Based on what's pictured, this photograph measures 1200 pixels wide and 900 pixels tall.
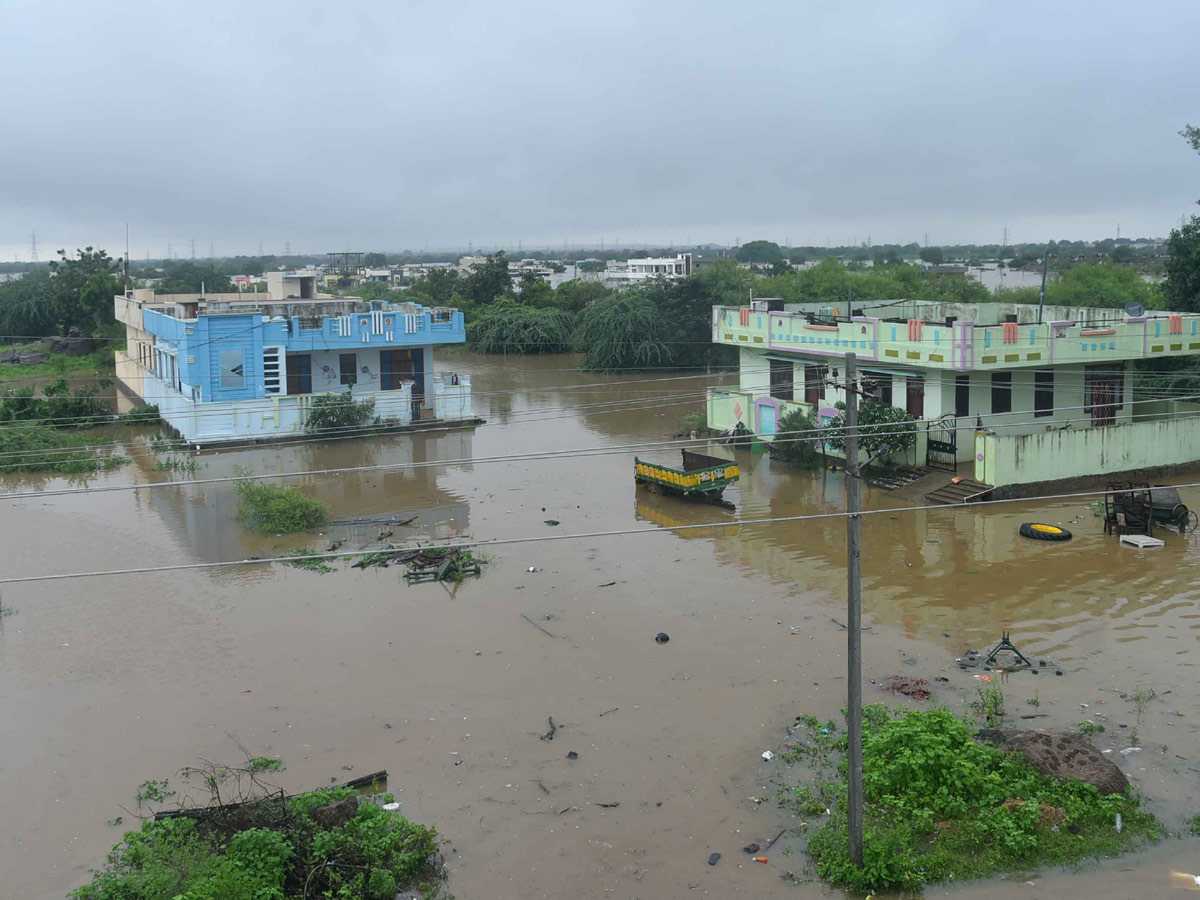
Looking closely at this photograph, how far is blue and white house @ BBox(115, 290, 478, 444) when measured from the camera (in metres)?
34.7

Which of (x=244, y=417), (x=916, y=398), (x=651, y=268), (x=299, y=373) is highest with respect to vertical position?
(x=651, y=268)

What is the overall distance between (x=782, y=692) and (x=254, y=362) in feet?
83.5

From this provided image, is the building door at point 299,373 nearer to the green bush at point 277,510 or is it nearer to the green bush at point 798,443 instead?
the green bush at point 277,510

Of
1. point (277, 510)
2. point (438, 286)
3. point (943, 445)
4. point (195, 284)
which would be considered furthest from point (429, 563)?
point (195, 284)

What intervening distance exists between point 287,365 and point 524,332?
2407 centimetres

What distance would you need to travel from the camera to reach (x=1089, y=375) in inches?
1137

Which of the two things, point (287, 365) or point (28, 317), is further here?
point (28, 317)

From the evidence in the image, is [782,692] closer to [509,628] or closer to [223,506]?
[509,628]

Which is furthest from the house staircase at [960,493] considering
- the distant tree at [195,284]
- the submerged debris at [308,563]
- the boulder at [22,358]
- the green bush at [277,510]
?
the distant tree at [195,284]

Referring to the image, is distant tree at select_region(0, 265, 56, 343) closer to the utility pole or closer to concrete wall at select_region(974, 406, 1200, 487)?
concrete wall at select_region(974, 406, 1200, 487)

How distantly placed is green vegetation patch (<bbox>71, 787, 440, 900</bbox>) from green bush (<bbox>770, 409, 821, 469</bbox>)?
1849 centimetres

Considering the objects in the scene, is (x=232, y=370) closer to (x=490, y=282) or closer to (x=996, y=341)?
(x=996, y=341)

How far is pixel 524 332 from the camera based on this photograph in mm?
60125

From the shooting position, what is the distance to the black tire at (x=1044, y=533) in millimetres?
21422
